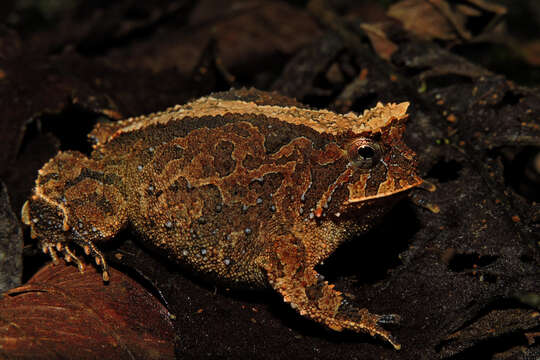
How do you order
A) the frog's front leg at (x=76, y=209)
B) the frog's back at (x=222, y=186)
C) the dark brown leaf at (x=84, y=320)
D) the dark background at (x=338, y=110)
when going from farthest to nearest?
1. the frog's front leg at (x=76, y=209)
2. the frog's back at (x=222, y=186)
3. the dark background at (x=338, y=110)
4. the dark brown leaf at (x=84, y=320)

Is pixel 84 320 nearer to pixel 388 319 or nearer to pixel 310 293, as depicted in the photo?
pixel 310 293

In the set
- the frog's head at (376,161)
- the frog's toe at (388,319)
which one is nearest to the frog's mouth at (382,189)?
the frog's head at (376,161)

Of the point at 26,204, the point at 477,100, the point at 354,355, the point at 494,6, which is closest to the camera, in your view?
the point at 354,355

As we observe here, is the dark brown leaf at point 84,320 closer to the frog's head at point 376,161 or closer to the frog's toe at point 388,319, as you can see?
the frog's toe at point 388,319

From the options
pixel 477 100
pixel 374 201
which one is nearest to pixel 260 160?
pixel 374 201

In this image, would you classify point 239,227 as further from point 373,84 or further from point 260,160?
point 373,84

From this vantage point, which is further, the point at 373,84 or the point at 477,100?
the point at 373,84

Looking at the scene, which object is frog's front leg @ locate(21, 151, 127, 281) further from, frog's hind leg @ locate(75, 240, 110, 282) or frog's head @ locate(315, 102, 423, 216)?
frog's head @ locate(315, 102, 423, 216)

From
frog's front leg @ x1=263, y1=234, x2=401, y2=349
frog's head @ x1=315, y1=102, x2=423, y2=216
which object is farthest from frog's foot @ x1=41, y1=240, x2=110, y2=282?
frog's head @ x1=315, y1=102, x2=423, y2=216
